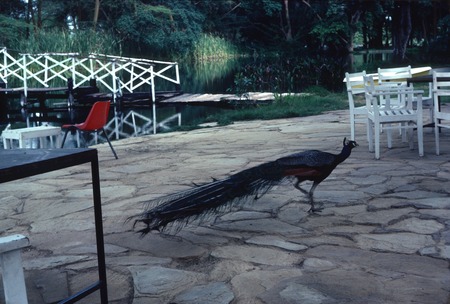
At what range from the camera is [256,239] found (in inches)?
133

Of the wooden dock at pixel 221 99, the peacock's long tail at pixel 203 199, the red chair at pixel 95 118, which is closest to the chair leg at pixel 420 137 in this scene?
the peacock's long tail at pixel 203 199

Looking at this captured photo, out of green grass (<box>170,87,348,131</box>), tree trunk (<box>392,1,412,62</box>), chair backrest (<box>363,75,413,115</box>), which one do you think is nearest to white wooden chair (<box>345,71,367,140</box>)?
chair backrest (<box>363,75,413,115</box>)

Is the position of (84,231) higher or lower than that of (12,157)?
lower

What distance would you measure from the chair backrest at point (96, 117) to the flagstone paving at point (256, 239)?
29.1 inches

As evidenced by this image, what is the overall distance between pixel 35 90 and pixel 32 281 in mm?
13664

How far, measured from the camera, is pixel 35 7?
31562 mm

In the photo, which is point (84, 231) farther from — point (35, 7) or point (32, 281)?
point (35, 7)

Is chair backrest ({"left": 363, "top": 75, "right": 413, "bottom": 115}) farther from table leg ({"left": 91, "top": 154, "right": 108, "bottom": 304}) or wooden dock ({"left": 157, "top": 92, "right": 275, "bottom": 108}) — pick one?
wooden dock ({"left": 157, "top": 92, "right": 275, "bottom": 108})

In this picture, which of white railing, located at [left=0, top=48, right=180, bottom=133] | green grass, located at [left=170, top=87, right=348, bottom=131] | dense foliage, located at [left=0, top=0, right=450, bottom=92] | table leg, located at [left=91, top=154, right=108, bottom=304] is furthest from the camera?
dense foliage, located at [left=0, top=0, right=450, bottom=92]

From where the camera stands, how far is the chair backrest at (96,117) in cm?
639

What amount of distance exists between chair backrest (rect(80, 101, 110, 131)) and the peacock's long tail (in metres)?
2.92

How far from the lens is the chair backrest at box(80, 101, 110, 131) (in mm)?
6395

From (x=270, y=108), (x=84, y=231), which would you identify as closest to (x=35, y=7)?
(x=270, y=108)

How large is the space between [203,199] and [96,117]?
3.33 metres
